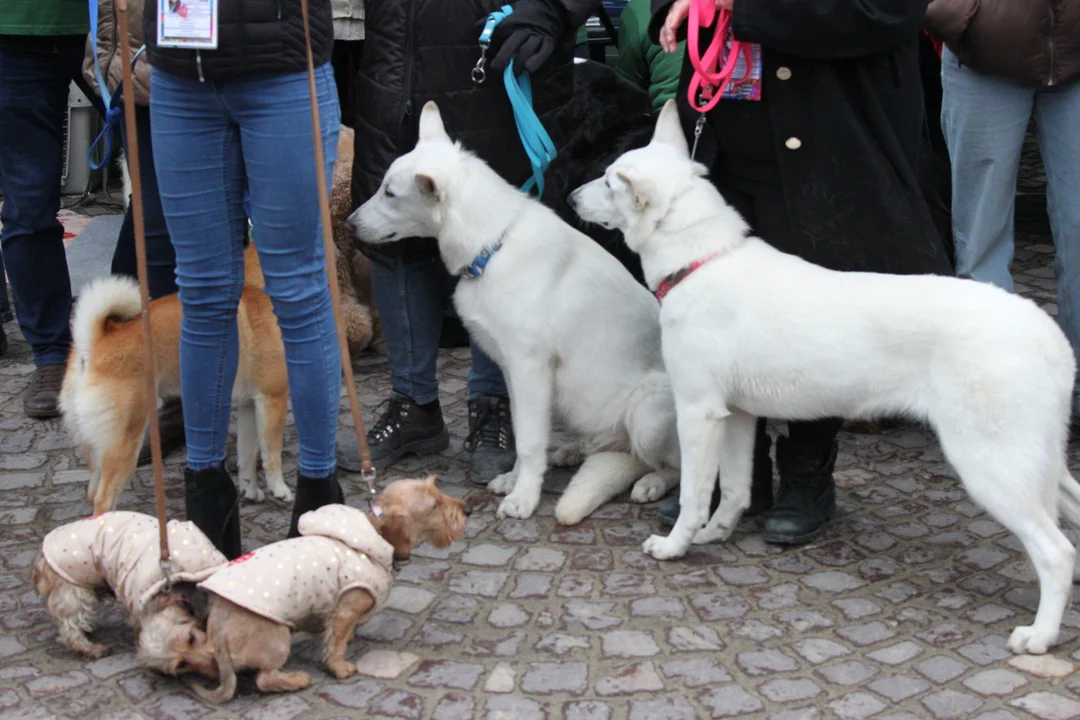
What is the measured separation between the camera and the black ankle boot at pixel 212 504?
3525 mm

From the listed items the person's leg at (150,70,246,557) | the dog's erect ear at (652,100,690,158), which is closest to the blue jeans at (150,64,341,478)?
the person's leg at (150,70,246,557)

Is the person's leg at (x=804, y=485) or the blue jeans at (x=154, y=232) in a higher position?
the blue jeans at (x=154, y=232)

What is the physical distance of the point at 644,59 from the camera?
6250mm

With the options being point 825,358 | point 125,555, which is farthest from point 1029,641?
point 125,555

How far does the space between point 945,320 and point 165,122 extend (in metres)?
2.10

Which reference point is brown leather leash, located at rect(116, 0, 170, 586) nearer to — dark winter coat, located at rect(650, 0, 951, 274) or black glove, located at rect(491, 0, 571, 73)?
black glove, located at rect(491, 0, 571, 73)

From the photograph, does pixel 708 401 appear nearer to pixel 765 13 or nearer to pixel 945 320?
pixel 945 320

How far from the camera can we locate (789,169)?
3783mm

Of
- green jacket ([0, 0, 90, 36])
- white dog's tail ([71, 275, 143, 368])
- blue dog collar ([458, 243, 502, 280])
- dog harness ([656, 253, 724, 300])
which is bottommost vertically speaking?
white dog's tail ([71, 275, 143, 368])

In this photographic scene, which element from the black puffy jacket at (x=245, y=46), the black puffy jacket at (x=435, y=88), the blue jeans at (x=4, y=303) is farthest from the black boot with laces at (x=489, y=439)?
the blue jeans at (x=4, y=303)

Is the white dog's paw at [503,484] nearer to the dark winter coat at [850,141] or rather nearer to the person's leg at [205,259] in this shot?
the person's leg at [205,259]

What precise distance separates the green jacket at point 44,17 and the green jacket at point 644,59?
2.55m

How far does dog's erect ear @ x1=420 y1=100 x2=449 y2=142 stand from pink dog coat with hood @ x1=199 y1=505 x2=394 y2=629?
1.56 meters

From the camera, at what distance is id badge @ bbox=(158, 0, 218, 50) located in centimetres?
307
